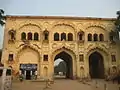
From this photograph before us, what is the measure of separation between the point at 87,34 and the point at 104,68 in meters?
6.12

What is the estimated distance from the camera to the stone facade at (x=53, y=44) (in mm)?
32656

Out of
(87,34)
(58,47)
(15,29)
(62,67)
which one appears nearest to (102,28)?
(87,34)

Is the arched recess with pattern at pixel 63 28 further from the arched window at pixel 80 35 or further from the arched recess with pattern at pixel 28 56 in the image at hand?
the arched recess with pattern at pixel 28 56

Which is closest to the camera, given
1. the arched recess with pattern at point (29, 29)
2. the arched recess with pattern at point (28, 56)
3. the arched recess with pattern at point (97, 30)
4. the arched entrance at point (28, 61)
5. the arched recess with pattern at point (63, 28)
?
the arched entrance at point (28, 61)

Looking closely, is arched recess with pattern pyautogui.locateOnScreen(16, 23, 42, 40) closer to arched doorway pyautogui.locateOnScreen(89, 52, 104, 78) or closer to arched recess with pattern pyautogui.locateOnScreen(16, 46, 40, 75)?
arched recess with pattern pyautogui.locateOnScreen(16, 46, 40, 75)

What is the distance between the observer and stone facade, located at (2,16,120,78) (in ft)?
107

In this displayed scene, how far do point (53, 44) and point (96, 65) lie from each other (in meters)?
10.0

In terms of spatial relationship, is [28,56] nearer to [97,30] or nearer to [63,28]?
[63,28]

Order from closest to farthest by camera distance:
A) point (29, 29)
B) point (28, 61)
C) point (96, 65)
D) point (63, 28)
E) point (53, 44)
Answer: point (28, 61)
point (53, 44)
point (29, 29)
point (63, 28)
point (96, 65)

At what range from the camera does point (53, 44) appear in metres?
33.4

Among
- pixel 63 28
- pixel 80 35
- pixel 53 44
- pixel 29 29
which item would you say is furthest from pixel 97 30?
pixel 29 29

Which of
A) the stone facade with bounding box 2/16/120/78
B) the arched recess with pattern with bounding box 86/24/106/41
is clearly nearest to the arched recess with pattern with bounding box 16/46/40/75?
the stone facade with bounding box 2/16/120/78

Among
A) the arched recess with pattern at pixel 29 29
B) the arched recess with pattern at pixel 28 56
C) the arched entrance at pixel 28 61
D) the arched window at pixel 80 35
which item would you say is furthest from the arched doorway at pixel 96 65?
the arched recess with pattern at pixel 29 29

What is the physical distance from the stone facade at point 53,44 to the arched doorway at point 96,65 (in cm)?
126
